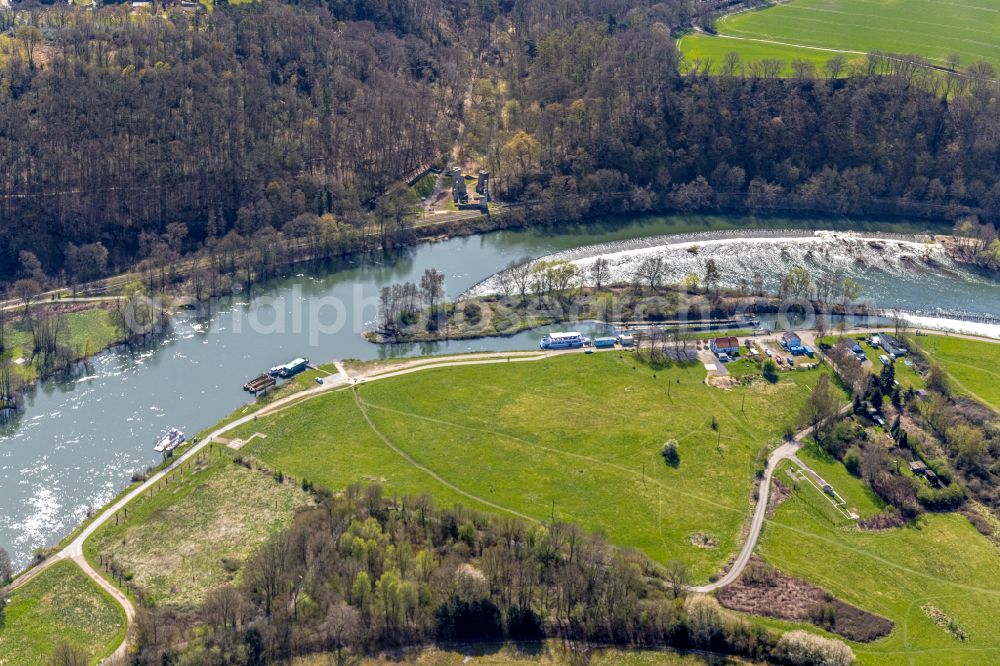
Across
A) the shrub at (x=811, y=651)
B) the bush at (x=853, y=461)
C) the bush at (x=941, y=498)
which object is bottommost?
the shrub at (x=811, y=651)

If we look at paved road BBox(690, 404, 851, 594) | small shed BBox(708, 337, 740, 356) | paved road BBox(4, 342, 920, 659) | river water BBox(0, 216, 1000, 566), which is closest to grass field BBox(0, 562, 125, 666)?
paved road BBox(4, 342, 920, 659)

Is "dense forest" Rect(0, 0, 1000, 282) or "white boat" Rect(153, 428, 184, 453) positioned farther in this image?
"dense forest" Rect(0, 0, 1000, 282)

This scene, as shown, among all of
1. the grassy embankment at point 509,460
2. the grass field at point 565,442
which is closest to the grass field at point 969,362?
the grassy embankment at point 509,460

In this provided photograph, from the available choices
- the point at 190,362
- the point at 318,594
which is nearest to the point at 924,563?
the point at 318,594

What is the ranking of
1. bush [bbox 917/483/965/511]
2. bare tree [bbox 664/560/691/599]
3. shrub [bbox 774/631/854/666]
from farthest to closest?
bush [bbox 917/483/965/511], bare tree [bbox 664/560/691/599], shrub [bbox 774/631/854/666]

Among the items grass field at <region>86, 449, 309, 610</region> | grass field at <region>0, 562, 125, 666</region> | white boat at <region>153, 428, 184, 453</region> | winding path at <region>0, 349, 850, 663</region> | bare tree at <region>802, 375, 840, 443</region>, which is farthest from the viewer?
bare tree at <region>802, 375, 840, 443</region>

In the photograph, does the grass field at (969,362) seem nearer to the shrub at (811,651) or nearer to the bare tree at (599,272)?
the bare tree at (599,272)

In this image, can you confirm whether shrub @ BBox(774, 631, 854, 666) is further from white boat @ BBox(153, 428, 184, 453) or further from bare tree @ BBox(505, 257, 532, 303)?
bare tree @ BBox(505, 257, 532, 303)
